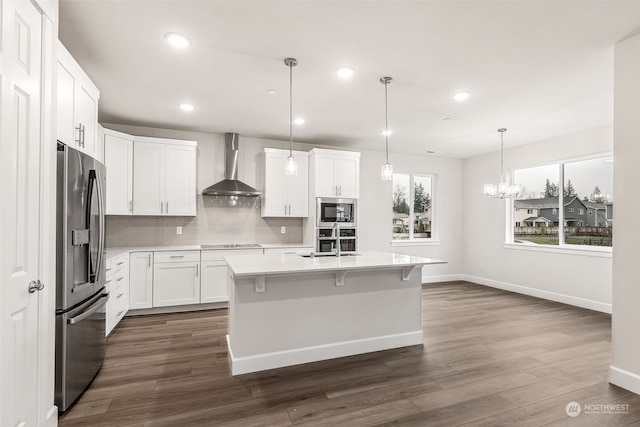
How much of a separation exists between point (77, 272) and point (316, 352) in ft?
6.61

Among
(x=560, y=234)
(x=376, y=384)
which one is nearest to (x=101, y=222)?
(x=376, y=384)

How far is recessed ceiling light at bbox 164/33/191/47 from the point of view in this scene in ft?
8.13

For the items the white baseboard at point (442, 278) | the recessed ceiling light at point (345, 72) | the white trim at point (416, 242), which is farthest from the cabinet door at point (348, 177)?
the white baseboard at point (442, 278)

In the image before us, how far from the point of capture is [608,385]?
262 centimetres

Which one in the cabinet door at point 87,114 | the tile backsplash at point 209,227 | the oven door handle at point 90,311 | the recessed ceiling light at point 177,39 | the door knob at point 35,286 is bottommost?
the oven door handle at point 90,311

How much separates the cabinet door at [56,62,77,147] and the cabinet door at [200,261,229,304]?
2568mm

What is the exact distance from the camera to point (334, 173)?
539 cm

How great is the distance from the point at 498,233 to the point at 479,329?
9.81 feet

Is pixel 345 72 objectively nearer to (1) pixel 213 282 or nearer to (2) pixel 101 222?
(2) pixel 101 222

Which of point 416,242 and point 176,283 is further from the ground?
point 416,242

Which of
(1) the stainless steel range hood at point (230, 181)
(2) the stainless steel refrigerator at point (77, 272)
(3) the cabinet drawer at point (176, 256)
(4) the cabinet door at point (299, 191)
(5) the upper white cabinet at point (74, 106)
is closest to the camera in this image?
(2) the stainless steel refrigerator at point (77, 272)

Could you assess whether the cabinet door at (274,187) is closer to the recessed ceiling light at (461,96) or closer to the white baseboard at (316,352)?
the white baseboard at (316,352)

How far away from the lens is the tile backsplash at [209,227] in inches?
190

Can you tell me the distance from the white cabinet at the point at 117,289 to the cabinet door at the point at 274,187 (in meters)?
2.06
